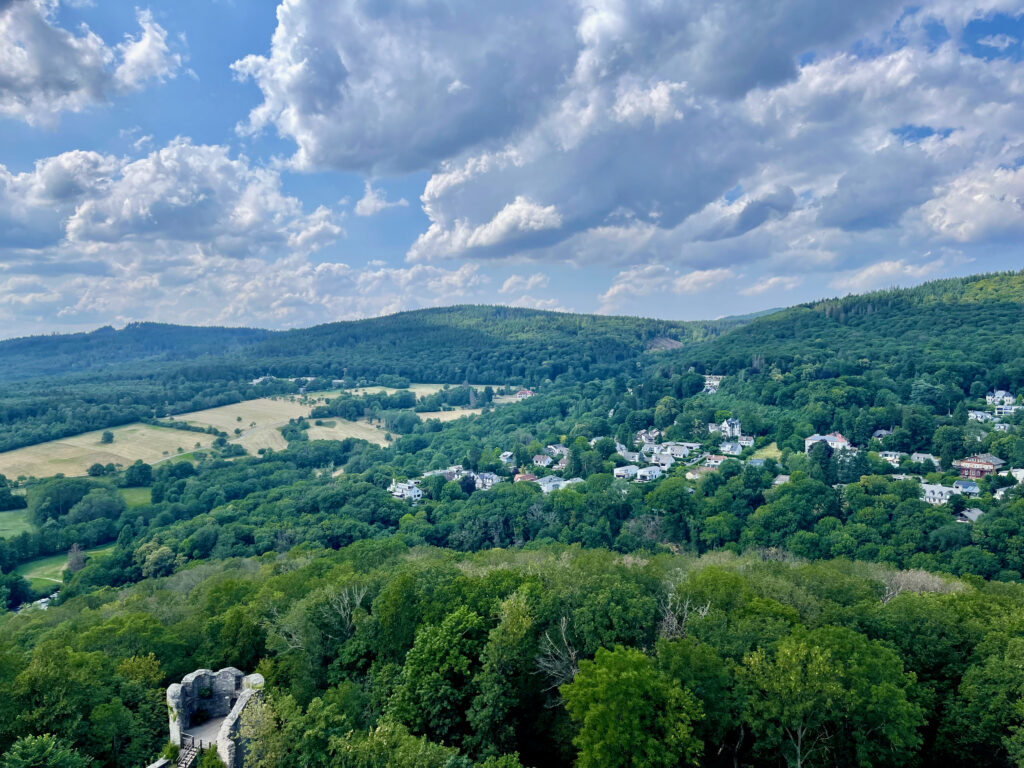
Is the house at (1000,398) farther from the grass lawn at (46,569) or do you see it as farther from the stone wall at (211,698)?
the grass lawn at (46,569)

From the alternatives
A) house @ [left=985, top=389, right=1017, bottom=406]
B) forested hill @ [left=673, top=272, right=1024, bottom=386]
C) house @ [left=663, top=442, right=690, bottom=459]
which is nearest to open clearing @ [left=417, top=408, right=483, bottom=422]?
forested hill @ [left=673, top=272, right=1024, bottom=386]

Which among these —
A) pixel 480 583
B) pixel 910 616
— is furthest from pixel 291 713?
pixel 910 616

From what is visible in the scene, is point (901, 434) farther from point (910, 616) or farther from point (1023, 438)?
point (910, 616)

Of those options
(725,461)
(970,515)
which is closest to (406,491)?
(725,461)

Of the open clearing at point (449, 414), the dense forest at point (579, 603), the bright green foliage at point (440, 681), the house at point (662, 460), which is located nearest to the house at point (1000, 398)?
the dense forest at point (579, 603)

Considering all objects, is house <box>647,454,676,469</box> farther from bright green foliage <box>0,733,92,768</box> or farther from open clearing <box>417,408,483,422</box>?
bright green foliage <box>0,733,92,768</box>
